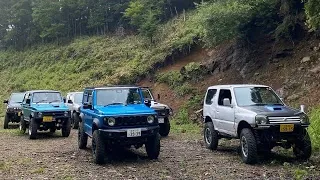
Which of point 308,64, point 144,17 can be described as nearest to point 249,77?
point 308,64

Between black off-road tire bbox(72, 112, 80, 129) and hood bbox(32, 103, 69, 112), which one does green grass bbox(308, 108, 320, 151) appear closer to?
hood bbox(32, 103, 69, 112)

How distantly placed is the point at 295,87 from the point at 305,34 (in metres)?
3.42

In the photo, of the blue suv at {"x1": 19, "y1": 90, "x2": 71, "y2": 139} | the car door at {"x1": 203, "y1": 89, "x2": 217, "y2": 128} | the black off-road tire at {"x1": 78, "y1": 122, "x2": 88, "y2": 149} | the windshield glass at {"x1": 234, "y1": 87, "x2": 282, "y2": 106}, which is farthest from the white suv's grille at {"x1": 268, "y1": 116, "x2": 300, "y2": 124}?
the blue suv at {"x1": 19, "y1": 90, "x2": 71, "y2": 139}

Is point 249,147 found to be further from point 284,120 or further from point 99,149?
point 99,149

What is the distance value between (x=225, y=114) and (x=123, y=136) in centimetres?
308

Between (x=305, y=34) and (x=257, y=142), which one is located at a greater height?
(x=305, y=34)

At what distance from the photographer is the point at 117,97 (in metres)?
10.2

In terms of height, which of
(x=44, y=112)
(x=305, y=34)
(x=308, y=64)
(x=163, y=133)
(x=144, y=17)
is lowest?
(x=163, y=133)

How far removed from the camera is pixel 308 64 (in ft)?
55.1

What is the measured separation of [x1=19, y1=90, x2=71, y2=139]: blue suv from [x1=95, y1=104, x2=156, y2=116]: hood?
5.10m

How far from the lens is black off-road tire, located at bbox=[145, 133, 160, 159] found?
9398mm

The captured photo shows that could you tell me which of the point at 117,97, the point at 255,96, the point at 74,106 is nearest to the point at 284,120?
the point at 255,96

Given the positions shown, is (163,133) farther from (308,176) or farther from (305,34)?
(305,34)

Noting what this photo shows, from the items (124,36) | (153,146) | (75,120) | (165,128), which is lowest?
(75,120)
